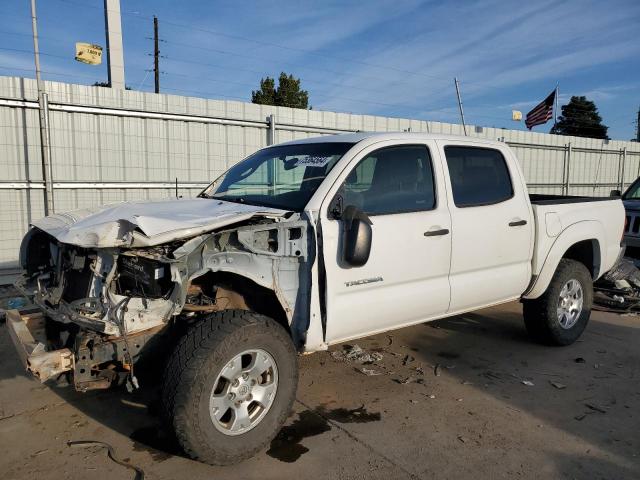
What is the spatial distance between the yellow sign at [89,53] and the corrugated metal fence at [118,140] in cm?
75

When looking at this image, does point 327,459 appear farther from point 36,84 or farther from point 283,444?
point 36,84

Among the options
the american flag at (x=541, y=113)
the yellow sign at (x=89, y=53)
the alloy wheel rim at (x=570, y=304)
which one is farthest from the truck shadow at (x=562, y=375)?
the american flag at (x=541, y=113)

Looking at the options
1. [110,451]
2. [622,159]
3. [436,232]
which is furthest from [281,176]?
[622,159]

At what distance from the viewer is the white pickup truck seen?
2984 mm

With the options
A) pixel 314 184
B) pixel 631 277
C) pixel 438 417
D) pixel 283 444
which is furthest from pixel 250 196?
pixel 631 277

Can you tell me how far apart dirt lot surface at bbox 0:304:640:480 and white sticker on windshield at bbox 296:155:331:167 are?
1859mm

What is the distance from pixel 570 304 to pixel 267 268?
3660 millimetres

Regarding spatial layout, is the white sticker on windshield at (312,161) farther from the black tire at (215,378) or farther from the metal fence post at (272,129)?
the metal fence post at (272,129)

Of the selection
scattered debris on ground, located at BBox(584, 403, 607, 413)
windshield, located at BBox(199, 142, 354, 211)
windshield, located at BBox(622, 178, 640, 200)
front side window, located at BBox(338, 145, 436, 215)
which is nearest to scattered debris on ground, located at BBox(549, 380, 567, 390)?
scattered debris on ground, located at BBox(584, 403, 607, 413)

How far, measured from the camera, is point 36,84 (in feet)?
24.7

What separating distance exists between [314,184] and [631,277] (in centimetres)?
593

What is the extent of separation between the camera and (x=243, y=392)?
126 inches

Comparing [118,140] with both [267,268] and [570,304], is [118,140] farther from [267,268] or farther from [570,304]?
[570,304]

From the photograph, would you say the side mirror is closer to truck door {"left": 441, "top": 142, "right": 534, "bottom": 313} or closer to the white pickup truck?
the white pickup truck
